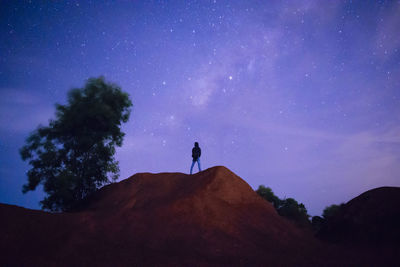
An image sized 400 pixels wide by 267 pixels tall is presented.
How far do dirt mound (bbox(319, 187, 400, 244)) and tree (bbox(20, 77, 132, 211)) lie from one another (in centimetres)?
1949

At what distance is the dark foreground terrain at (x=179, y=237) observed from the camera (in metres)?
8.58

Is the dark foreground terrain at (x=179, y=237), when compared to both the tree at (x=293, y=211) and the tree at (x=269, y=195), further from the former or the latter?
the tree at (x=269, y=195)

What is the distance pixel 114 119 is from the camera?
22.5 meters

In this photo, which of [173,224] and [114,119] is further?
[114,119]

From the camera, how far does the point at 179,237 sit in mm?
10477

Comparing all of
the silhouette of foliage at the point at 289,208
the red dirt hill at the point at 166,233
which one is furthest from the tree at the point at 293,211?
the red dirt hill at the point at 166,233

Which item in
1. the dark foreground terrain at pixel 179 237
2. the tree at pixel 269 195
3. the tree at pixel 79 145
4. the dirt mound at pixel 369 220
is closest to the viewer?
the dark foreground terrain at pixel 179 237

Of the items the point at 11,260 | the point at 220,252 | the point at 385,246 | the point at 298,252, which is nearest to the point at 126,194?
the point at 11,260

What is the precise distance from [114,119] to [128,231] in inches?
562

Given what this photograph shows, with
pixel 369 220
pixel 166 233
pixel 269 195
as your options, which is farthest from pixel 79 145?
pixel 269 195

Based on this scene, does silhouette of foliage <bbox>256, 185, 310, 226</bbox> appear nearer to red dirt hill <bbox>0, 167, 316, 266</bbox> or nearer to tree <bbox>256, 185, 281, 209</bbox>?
tree <bbox>256, 185, 281, 209</bbox>

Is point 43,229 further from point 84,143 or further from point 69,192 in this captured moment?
point 84,143

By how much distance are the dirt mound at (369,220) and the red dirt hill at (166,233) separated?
2668mm

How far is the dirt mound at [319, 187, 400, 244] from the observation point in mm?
11727
